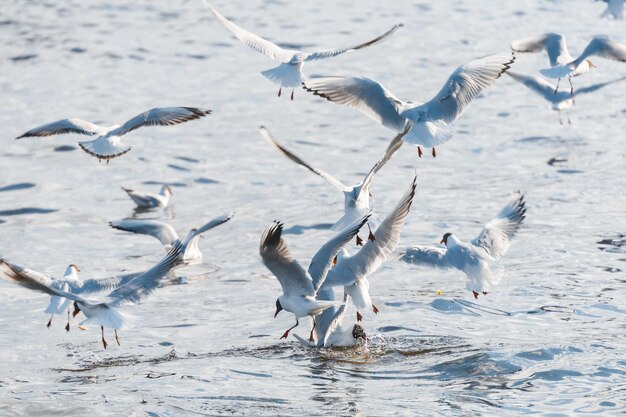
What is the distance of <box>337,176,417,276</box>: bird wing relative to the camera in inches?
403

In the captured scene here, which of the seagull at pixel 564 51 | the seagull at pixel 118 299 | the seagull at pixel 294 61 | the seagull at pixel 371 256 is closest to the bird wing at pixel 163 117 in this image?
the seagull at pixel 294 61

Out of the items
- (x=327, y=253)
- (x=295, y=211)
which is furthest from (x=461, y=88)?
(x=295, y=211)

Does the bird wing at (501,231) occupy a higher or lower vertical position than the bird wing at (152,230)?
higher

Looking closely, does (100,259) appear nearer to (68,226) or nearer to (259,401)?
(68,226)

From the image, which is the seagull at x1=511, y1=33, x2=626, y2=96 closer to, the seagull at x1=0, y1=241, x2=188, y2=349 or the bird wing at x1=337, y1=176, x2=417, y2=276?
the bird wing at x1=337, y1=176, x2=417, y2=276

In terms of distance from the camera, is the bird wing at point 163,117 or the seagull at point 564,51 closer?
the bird wing at point 163,117

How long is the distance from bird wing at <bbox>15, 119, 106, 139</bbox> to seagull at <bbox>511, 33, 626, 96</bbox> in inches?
207

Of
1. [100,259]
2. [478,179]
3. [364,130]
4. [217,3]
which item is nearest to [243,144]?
[364,130]

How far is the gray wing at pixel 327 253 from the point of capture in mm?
9617

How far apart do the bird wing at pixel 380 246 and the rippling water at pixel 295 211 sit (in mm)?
784

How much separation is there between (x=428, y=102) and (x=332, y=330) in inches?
88.4

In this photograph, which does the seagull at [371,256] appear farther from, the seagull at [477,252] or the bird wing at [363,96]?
the bird wing at [363,96]

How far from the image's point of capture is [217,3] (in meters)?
29.4

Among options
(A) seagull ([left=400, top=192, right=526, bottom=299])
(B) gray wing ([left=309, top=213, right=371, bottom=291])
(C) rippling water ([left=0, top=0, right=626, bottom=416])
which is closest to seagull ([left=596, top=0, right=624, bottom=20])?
(C) rippling water ([left=0, top=0, right=626, bottom=416])
